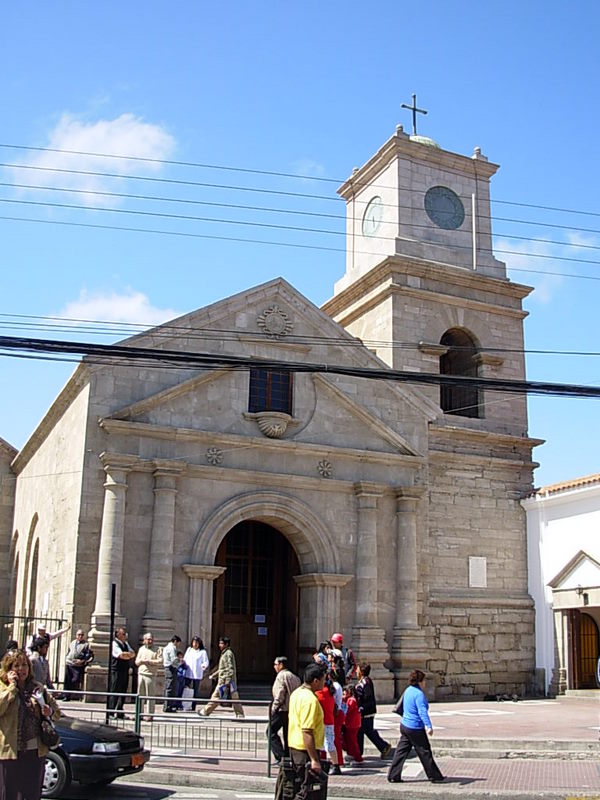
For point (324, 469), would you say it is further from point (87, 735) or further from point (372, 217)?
point (87, 735)

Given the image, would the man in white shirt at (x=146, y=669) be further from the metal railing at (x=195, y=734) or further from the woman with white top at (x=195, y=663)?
the metal railing at (x=195, y=734)

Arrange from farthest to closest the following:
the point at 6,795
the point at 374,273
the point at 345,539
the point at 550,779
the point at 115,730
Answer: the point at 374,273, the point at 345,539, the point at 550,779, the point at 115,730, the point at 6,795

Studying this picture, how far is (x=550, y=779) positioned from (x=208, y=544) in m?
10.1

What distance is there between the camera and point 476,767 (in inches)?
542

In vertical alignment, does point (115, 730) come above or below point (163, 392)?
below

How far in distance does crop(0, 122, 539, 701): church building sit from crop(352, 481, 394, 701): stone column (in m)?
0.05

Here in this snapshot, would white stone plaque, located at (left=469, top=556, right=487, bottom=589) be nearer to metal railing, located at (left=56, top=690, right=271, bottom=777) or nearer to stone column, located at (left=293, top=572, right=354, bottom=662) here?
stone column, located at (left=293, top=572, right=354, bottom=662)

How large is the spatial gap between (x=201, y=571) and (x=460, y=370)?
37.1ft

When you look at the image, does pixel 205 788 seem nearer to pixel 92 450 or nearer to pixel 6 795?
pixel 6 795

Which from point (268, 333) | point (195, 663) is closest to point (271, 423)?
point (268, 333)

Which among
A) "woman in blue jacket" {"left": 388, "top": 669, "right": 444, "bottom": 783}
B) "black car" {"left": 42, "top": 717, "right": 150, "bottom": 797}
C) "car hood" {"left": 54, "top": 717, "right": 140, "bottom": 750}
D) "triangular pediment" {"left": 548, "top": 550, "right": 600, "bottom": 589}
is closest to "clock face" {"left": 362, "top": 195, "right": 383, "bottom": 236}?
"triangular pediment" {"left": 548, "top": 550, "right": 600, "bottom": 589}

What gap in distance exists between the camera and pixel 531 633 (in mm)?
25031

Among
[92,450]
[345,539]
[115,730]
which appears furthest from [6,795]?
[345,539]

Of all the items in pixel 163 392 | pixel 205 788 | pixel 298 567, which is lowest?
pixel 205 788
